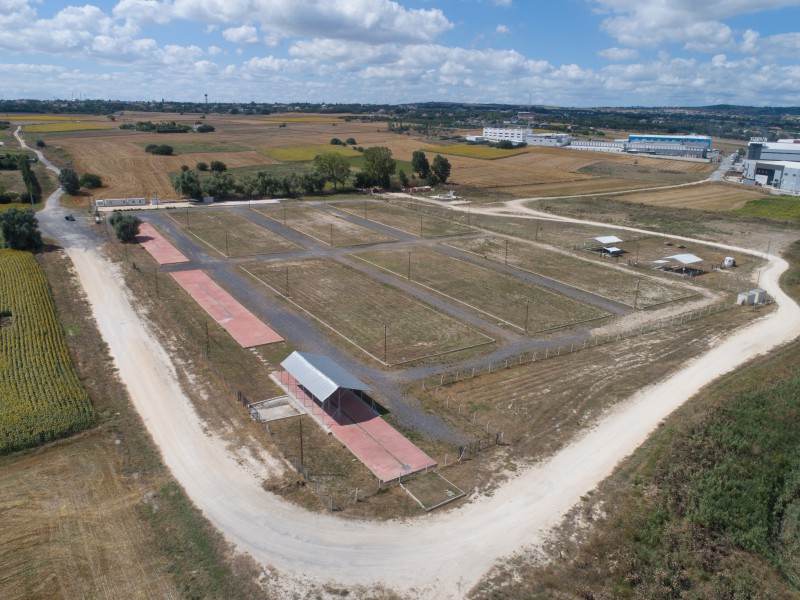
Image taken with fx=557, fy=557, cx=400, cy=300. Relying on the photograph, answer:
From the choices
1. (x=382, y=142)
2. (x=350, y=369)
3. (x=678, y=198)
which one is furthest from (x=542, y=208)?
(x=382, y=142)

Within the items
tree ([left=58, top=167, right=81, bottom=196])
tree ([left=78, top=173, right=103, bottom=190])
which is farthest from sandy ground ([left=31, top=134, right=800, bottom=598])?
tree ([left=78, top=173, right=103, bottom=190])

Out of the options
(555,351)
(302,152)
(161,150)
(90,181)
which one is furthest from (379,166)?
(555,351)

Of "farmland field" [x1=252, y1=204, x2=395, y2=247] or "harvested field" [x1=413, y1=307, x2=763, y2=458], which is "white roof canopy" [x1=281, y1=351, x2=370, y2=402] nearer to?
"harvested field" [x1=413, y1=307, x2=763, y2=458]

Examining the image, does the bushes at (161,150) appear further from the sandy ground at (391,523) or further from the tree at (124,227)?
the sandy ground at (391,523)

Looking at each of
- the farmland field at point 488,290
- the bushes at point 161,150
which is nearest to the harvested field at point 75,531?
the farmland field at point 488,290

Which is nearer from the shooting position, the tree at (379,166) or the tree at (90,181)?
the tree at (90,181)

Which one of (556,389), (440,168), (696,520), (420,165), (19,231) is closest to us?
(696,520)

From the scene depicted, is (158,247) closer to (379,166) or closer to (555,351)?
(555,351)
